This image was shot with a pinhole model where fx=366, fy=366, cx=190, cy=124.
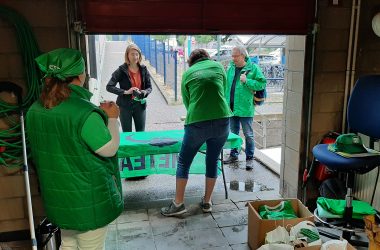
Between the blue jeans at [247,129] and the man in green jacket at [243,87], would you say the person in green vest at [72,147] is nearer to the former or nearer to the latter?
the man in green jacket at [243,87]

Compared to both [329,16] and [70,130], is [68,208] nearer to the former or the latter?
[70,130]

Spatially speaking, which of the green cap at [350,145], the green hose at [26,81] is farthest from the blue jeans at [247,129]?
the green hose at [26,81]

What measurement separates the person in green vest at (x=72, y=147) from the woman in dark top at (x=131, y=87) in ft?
7.43

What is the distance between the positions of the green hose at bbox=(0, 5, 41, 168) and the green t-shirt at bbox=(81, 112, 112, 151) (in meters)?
1.06

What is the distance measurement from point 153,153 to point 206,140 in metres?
0.60

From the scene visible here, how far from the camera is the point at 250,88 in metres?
4.51

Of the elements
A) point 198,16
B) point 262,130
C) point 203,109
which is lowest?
point 262,130

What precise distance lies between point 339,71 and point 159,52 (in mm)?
9561

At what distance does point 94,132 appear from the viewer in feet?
5.72

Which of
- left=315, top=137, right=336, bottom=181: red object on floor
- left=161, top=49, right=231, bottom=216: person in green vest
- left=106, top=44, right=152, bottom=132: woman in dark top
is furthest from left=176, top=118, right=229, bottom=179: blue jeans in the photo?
left=106, top=44, right=152, bottom=132: woman in dark top

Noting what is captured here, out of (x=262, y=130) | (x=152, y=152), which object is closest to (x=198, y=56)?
(x=152, y=152)

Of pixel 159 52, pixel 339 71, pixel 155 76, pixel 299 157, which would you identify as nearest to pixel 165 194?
pixel 299 157

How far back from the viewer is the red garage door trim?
2777mm

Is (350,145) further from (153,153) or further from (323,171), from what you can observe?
(153,153)
